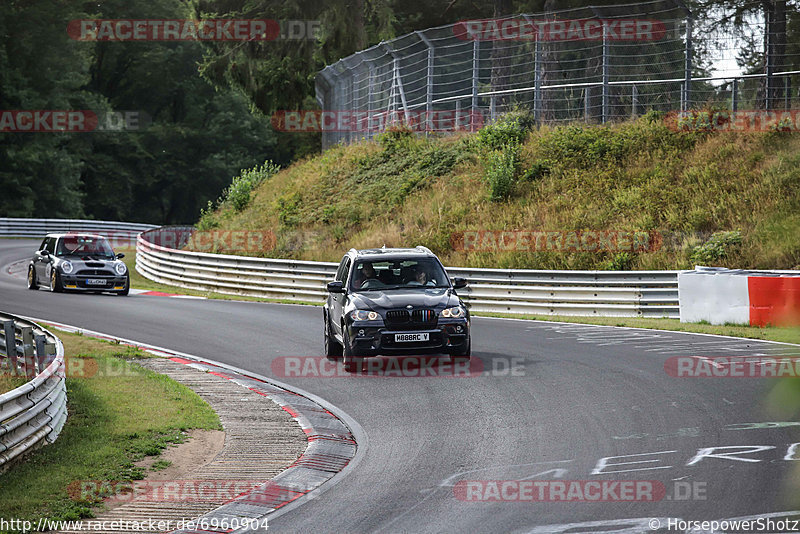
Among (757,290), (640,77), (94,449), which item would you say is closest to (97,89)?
(640,77)

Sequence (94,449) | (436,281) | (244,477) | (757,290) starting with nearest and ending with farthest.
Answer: (244,477) → (94,449) → (436,281) → (757,290)

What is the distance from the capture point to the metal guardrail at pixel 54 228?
181 feet

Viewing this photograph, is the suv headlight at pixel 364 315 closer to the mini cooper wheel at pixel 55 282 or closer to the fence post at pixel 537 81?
the mini cooper wheel at pixel 55 282

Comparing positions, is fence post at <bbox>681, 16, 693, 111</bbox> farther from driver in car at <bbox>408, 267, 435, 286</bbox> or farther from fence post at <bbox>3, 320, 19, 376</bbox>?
fence post at <bbox>3, 320, 19, 376</bbox>

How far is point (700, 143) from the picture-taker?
93.1 ft

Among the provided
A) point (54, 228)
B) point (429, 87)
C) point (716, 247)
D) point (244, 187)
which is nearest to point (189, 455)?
point (716, 247)

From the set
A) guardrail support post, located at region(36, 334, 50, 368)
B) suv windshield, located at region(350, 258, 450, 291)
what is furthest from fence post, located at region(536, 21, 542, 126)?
guardrail support post, located at region(36, 334, 50, 368)

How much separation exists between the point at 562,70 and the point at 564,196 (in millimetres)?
3910

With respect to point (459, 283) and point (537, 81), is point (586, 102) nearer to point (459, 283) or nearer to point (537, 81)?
point (537, 81)

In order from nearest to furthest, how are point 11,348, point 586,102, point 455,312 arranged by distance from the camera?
point 11,348 < point 455,312 < point 586,102

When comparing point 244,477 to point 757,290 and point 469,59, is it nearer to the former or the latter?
point 757,290

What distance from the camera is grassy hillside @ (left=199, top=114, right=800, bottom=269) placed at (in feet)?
81.0

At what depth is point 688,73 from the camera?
28.1m

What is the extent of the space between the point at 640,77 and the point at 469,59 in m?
5.40
